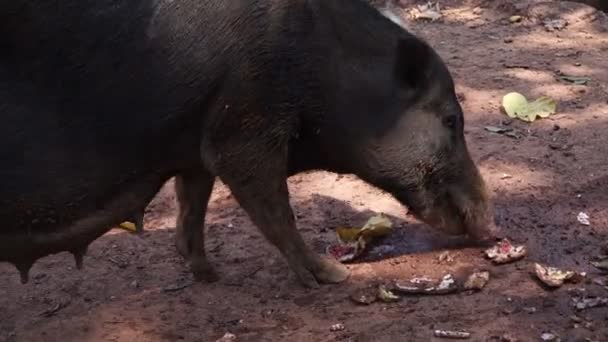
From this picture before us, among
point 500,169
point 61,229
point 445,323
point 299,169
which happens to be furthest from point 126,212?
point 500,169

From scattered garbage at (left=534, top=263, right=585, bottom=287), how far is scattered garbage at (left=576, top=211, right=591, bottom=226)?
20.7 inches

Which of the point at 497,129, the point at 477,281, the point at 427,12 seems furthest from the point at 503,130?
the point at 427,12

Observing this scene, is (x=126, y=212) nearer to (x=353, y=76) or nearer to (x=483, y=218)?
(x=353, y=76)

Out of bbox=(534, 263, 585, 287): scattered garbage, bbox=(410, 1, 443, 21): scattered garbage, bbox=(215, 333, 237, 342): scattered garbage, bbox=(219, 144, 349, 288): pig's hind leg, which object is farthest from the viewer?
bbox=(410, 1, 443, 21): scattered garbage

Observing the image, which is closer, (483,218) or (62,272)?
(483,218)

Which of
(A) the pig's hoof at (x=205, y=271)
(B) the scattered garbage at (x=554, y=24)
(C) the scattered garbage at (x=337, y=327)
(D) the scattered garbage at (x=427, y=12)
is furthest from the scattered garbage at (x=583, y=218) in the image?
(D) the scattered garbage at (x=427, y=12)

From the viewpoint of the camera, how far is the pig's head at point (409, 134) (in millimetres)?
3779

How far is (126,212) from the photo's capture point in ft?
11.9

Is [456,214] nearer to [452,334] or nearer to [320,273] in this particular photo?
[320,273]

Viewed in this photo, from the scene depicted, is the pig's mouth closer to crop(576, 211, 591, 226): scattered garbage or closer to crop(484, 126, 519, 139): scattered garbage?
crop(576, 211, 591, 226): scattered garbage

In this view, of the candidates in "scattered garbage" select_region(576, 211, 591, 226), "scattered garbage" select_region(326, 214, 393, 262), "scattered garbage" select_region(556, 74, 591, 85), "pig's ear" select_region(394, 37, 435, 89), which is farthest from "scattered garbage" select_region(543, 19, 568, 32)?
"pig's ear" select_region(394, 37, 435, 89)

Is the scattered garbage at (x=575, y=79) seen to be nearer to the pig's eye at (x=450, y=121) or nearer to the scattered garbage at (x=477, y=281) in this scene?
the pig's eye at (x=450, y=121)

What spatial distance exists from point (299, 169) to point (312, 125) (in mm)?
282

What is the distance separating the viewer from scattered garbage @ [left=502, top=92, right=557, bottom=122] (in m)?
5.56
